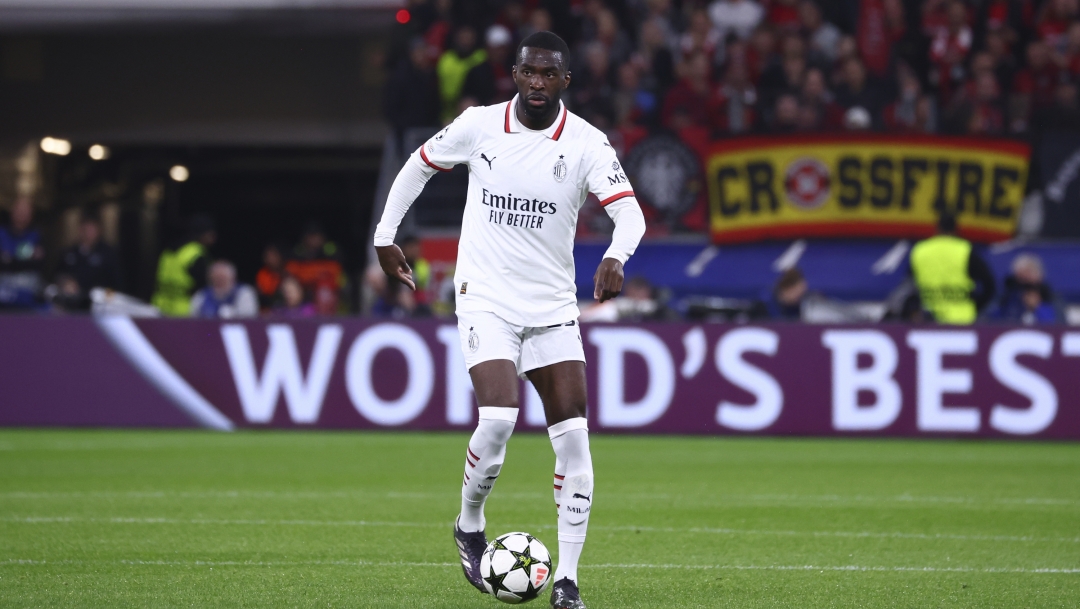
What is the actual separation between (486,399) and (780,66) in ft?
39.6

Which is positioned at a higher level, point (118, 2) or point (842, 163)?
point (118, 2)

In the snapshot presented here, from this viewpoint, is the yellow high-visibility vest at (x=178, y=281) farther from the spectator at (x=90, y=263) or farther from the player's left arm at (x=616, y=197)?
the player's left arm at (x=616, y=197)

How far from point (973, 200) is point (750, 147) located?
249cm

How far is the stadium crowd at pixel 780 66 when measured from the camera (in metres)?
16.6

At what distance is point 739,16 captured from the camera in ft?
58.9

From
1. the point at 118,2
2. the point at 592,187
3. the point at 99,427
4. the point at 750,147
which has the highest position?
the point at 118,2

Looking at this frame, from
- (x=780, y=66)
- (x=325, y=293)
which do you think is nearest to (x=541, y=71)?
(x=325, y=293)

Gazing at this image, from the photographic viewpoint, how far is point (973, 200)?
1630 centimetres

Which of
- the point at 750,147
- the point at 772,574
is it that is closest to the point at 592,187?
the point at 772,574

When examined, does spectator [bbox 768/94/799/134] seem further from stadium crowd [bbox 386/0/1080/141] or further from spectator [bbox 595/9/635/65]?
spectator [bbox 595/9/635/65]

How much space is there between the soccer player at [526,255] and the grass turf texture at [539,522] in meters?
0.56

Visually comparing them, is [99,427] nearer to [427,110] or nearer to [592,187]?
[427,110]

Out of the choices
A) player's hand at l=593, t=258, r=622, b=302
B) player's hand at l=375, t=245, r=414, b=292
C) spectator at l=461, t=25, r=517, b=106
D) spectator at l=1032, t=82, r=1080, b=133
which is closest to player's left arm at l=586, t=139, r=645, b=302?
player's hand at l=593, t=258, r=622, b=302

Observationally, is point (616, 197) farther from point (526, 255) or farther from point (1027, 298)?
point (1027, 298)
